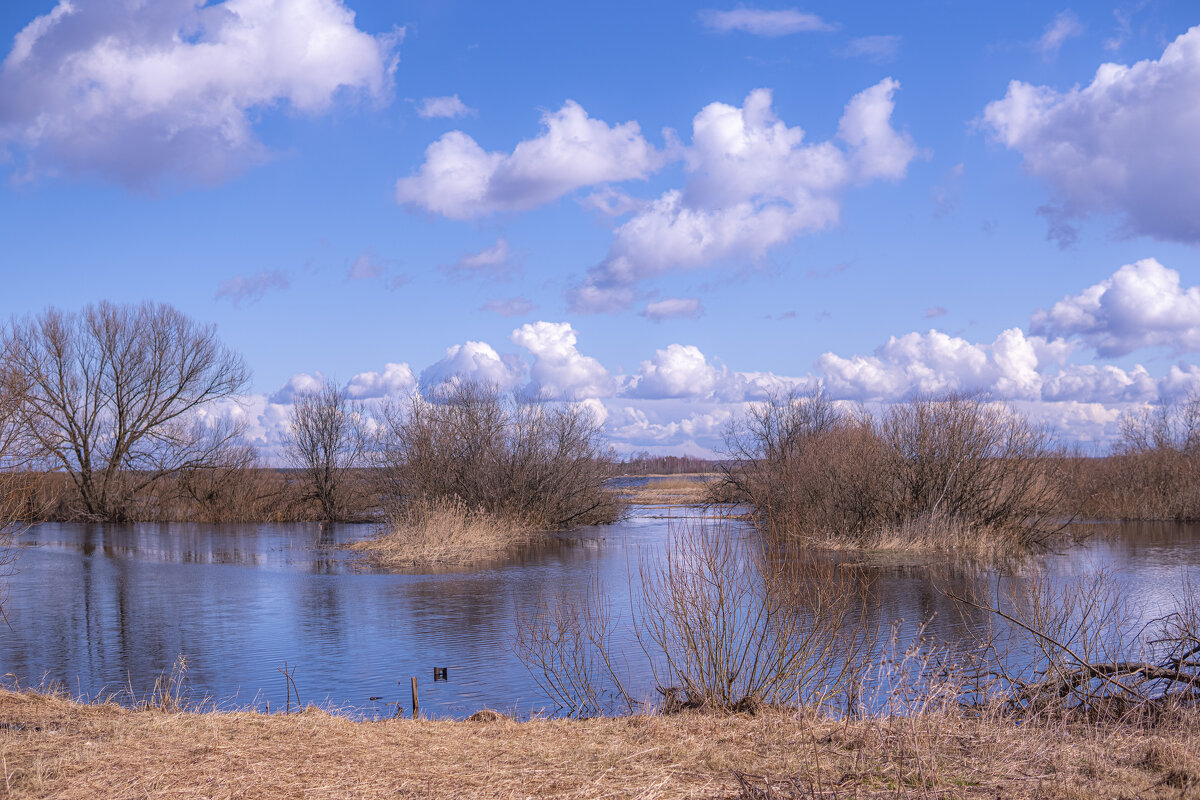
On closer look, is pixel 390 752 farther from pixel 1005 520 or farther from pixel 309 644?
pixel 1005 520

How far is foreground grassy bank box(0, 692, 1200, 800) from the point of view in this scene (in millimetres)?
6430

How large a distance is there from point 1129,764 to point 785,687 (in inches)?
151

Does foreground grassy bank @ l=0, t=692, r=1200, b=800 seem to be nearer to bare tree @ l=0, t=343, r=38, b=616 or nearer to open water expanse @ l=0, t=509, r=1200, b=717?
open water expanse @ l=0, t=509, r=1200, b=717

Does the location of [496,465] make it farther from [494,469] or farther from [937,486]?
[937,486]

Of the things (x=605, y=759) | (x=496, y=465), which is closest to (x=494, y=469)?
(x=496, y=465)

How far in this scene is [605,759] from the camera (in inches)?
296

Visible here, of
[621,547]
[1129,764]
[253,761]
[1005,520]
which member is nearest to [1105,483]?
[1005,520]

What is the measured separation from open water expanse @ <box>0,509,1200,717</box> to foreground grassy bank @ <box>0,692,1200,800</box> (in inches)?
129

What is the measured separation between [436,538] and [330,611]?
1091 centimetres

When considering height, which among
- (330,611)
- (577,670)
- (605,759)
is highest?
(605,759)

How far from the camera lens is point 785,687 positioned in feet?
33.8

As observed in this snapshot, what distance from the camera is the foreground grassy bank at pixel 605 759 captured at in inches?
253

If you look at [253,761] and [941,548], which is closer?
[253,761]

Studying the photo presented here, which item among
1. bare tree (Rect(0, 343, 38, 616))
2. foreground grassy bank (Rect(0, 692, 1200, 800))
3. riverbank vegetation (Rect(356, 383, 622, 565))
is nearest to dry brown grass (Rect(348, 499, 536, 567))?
riverbank vegetation (Rect(356, 383, 622, 565))
